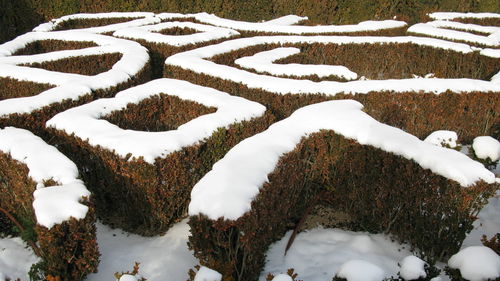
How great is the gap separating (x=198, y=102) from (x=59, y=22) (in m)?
11.0

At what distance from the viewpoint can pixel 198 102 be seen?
761 centimetres

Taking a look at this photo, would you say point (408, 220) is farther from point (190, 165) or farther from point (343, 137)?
point (190, 165)

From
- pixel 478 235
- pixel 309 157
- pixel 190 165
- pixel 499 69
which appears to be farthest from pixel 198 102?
pixel 499 69

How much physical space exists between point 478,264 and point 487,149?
11.2 ft

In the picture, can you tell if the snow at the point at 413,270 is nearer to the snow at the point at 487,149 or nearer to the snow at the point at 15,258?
the snow at the point at 487,149

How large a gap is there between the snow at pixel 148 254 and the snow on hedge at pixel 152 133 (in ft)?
4.20

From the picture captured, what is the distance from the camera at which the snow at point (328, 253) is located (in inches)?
205

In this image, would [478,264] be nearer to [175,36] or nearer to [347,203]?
[347,203]

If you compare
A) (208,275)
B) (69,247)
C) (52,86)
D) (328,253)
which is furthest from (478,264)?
(52,86)

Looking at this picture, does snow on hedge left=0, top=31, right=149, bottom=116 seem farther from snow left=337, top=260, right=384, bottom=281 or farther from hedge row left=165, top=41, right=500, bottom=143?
snow left=337, top=260, right=384, bottom=281

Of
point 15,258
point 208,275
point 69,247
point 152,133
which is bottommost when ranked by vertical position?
point 15,258

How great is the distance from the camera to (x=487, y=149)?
692 cm

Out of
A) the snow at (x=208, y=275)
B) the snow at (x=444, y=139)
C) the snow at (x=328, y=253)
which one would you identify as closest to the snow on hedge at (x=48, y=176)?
the snow at (x=208, y=275)

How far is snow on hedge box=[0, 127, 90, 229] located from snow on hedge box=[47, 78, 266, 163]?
0.56 metres
